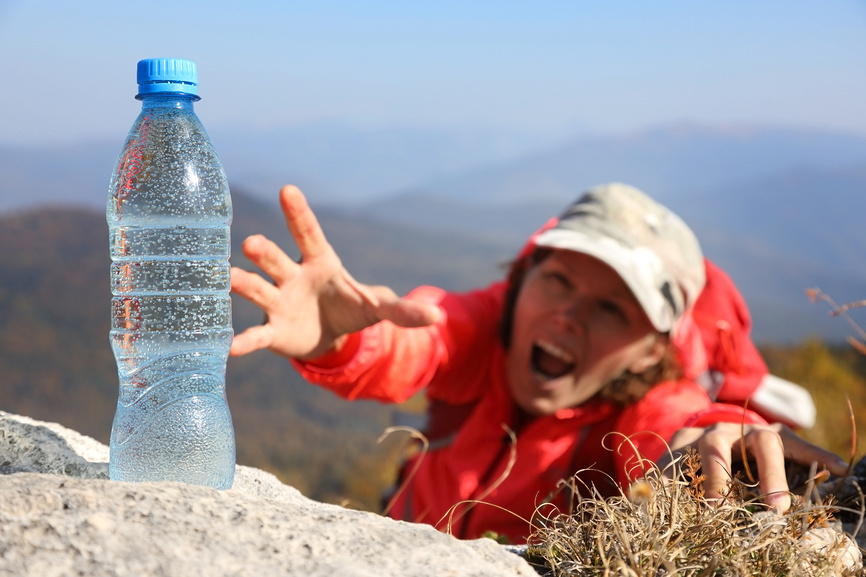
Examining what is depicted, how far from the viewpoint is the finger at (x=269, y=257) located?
240cm

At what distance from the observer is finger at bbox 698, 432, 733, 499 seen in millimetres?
1842

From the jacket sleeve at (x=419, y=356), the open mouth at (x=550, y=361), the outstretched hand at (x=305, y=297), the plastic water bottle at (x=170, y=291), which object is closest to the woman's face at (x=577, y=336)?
the open mouth at (x=550, y=361)

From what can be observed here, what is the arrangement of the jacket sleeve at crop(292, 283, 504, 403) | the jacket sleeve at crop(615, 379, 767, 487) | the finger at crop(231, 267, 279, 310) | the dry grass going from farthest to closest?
→ the jacket sleeve at crop(292, 283, 504, 403) → the jacket sleeve at crop(615, 379, 767, 487) → the finger at crop(231, 267, 279, 310) → the dry grass

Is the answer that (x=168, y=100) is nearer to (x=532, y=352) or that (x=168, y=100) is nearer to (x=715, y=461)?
(x=715, y=461)

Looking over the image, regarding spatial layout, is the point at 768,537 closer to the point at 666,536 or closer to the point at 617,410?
the point at 666,536

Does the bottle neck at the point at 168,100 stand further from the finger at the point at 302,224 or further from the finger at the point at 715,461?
the finger at the point at 715,461

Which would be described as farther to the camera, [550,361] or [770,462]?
[550,361]

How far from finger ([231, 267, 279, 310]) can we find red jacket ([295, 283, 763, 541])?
0.53 m

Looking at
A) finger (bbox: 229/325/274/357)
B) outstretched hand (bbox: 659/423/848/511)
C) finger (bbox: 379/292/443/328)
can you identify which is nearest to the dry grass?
outstretched hand (bbox: 659/423/848/511)

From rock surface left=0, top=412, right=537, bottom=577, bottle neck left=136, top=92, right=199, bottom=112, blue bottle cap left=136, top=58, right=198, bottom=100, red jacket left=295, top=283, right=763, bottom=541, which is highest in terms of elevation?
blue bottle cap left=136, top=58, right=198, bottom=100

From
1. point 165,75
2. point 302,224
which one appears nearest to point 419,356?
point 302,224

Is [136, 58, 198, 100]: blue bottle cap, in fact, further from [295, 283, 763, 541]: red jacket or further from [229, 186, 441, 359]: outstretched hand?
[295, 283, 763, 541]: red jacket

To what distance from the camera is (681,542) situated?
4.88ft

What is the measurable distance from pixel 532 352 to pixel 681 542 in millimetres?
1980
